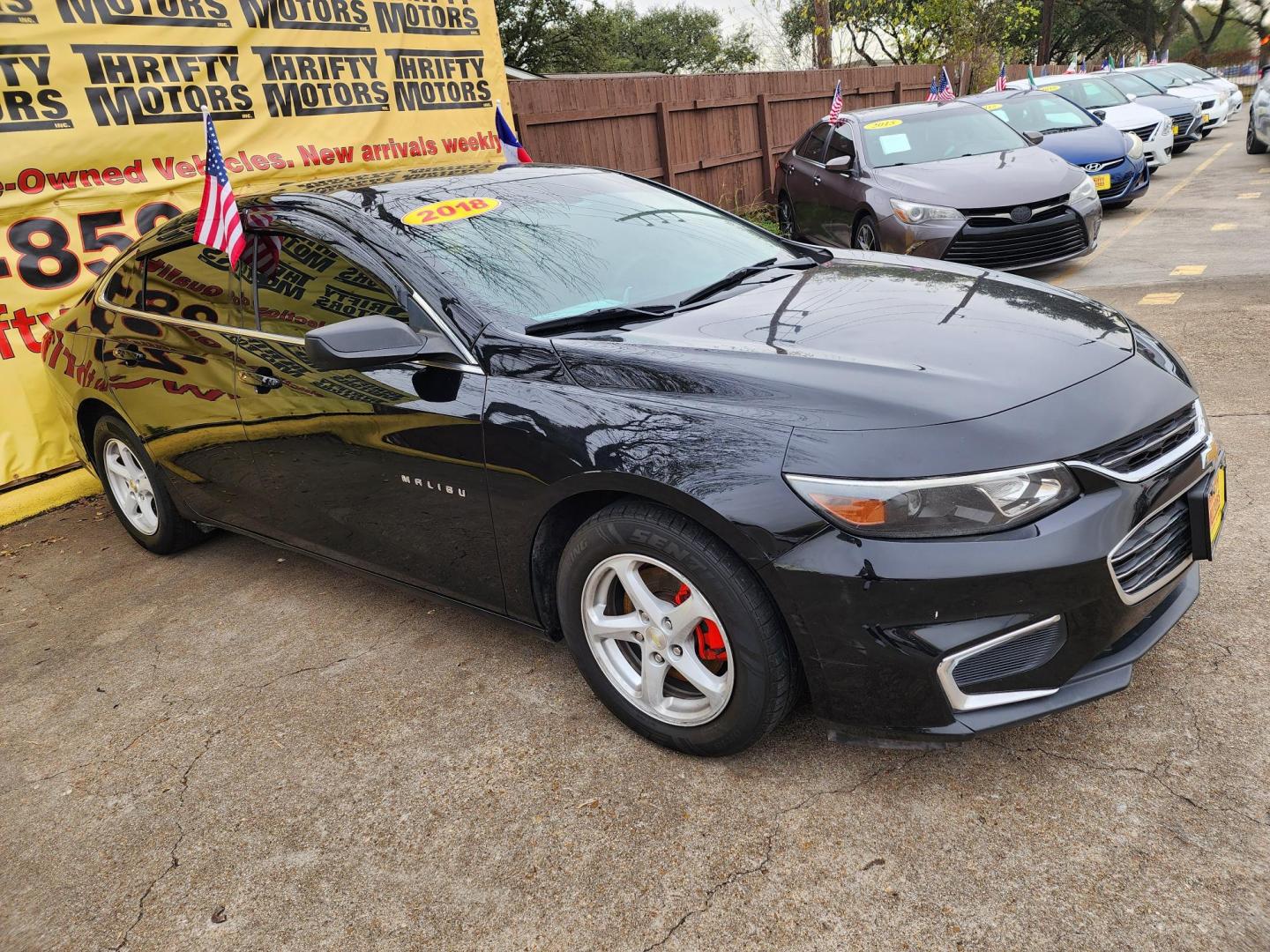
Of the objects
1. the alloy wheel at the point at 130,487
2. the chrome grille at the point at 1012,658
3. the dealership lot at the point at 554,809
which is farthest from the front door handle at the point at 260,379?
the chrome grille at the point at 1012,658

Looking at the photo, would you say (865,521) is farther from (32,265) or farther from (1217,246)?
(1217,246)

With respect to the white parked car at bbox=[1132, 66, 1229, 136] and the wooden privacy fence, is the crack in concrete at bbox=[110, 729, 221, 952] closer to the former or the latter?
the wooden privacy fence

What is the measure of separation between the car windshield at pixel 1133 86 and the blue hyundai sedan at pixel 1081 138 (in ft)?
25.5

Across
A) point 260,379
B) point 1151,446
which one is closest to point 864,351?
point 1151,446

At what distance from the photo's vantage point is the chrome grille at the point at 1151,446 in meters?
2.33

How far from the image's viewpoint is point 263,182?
268 inches

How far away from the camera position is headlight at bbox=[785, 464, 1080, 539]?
2217mm

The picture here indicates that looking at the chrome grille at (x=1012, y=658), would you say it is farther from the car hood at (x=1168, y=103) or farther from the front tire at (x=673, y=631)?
the car hood at (x=1168, y=103)

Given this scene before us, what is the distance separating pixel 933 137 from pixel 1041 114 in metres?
3.63

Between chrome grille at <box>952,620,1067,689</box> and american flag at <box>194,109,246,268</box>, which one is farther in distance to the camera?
american flag at <box>194,109,246,268</box>

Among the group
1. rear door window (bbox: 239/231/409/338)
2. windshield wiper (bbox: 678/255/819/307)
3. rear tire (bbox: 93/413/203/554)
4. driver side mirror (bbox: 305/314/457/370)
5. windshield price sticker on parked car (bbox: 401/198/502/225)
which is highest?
windshield price sticker on parked car (bbox: 401/198/502/225)

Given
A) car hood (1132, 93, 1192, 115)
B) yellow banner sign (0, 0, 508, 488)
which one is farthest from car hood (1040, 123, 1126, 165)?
car hood (1132, 93, 1192, 115)

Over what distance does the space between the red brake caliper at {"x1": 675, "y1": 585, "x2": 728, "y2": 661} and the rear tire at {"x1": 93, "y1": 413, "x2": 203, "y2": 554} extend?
9.02 feet

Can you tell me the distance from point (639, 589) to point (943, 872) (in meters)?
0.98
